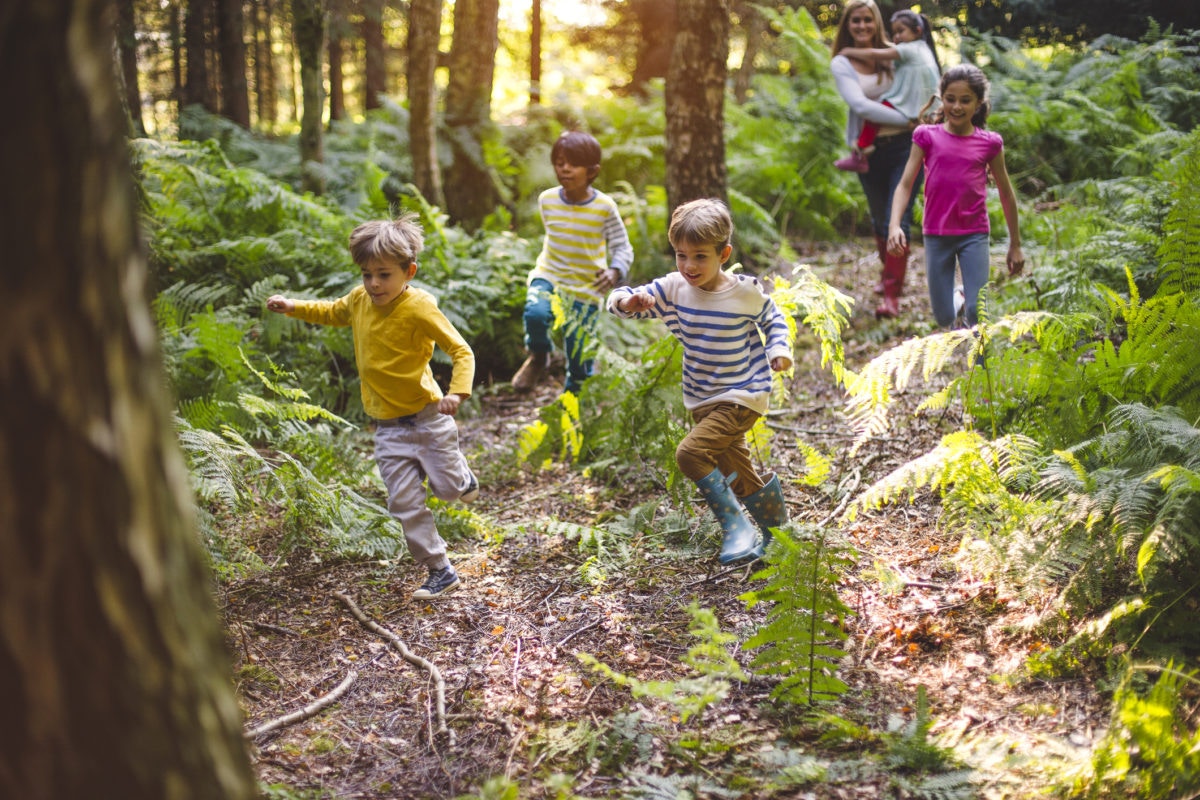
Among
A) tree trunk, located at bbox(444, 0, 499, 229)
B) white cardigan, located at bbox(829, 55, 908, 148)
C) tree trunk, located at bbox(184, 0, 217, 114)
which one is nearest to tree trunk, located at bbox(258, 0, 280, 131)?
tree trunk, located at bbox(184, 0, 217, 114)

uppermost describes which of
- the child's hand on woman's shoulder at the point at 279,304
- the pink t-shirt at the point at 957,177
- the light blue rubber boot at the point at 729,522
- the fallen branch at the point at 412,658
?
the pink t-shirt at the point at 957,177

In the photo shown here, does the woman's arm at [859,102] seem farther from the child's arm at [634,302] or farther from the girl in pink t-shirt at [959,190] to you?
the child's arm at [634,302]

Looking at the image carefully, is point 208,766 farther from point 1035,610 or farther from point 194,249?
point 194,249

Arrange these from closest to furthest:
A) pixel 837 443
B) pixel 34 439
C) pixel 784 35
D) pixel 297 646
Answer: pixel 34 439 → pixel 297 646 → pixel 837 443 → pixel 784 35

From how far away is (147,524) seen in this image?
142cm

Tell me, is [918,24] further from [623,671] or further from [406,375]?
[623,671]

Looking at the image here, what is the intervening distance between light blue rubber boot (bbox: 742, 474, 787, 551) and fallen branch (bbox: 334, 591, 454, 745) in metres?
1.68

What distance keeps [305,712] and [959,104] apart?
16.6ft

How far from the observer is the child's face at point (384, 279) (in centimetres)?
395

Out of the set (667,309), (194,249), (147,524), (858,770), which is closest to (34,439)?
(147,524)

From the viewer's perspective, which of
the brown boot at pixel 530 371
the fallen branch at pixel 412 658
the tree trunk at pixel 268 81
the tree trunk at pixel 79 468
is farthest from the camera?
the tree trunk at pixel 268 81

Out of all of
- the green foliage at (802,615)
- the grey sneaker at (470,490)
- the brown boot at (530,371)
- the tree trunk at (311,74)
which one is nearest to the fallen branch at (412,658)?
the grey sneaker at (470,490)

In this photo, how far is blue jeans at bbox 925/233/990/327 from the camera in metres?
5.63

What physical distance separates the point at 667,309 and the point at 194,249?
5322 mm
